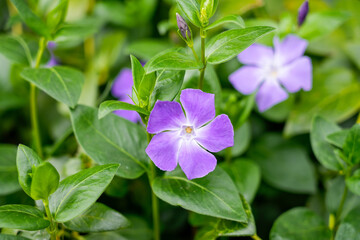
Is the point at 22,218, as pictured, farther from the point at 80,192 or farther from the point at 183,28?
the point at 183,28

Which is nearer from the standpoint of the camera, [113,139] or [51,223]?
[51,223]

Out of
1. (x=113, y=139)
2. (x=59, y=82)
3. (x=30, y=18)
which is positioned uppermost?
(x=30, y=18)

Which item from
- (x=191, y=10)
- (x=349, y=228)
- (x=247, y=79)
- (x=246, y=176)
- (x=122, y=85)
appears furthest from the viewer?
(x=122, y=85)

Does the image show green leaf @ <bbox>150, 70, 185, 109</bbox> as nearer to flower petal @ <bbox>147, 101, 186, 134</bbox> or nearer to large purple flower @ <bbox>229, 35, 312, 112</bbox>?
flower petal @ <bbox>147, 101, 186, 134</bbox>

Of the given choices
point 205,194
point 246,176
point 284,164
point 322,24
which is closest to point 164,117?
point 205,194

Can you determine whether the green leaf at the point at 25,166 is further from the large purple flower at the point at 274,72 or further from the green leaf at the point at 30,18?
the large purple flower at the point at 274,72

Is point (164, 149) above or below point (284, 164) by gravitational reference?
above

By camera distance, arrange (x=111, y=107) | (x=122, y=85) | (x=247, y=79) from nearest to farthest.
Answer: (x=111, y=107)
(x=247, y=79)
(x=122, y=85)
